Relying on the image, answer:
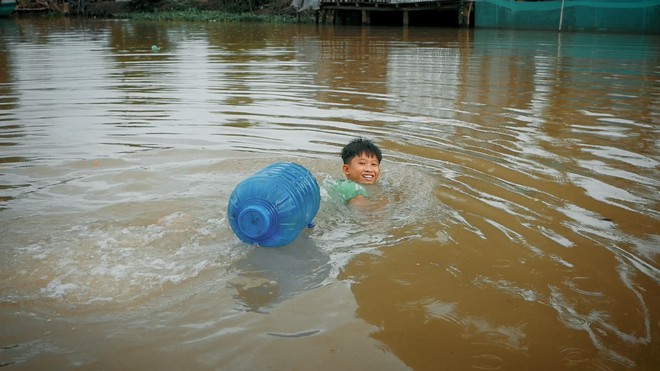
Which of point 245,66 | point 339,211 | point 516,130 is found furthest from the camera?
point 245,66

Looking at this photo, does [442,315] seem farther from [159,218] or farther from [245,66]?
[245,66]

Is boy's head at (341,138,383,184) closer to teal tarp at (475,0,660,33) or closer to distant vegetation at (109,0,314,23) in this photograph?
teal tarp at (475,0,660,33)

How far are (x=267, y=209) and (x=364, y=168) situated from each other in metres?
1.42

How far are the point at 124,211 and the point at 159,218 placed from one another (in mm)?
305

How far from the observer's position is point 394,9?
96.8ft

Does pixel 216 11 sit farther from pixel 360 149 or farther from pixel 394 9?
pixel 360 149

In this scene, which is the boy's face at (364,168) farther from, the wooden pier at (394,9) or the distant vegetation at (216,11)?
the distant vegetation at (216,11)

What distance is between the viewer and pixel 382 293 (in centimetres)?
277

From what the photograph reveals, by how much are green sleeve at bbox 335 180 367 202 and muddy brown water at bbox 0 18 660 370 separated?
0.44ft

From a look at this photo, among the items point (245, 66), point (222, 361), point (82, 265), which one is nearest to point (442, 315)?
point (222, 361)

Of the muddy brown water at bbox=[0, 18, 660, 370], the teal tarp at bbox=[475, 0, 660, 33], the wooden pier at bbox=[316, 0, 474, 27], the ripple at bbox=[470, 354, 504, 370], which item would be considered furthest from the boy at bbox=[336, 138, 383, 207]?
the wooden pier at bbox=[316, 0, 474, 27]

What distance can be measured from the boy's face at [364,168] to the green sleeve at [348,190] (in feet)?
0.58

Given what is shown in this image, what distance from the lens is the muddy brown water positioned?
7.66ft

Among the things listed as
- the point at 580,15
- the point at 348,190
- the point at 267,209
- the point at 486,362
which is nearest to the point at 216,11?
the point at 580,15
